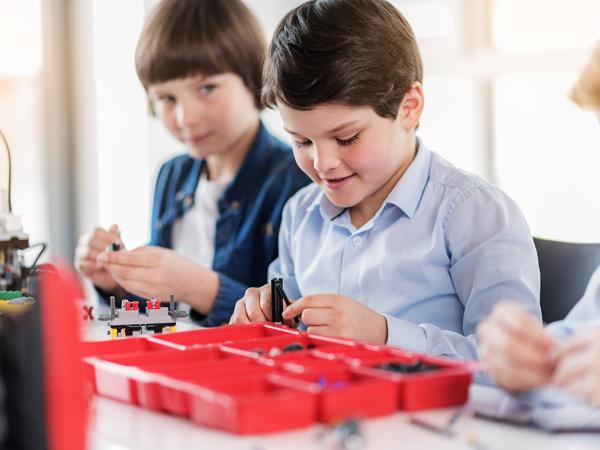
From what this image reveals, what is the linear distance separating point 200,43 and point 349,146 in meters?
0.62

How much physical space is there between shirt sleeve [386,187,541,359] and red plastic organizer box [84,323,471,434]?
0.20 m

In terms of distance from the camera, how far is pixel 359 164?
4.23 ft

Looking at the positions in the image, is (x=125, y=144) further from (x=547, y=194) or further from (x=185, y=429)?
(x=185, y=429)

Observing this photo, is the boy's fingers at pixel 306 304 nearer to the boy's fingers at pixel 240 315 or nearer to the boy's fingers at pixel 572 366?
the boy's fingers at pixel 240 315

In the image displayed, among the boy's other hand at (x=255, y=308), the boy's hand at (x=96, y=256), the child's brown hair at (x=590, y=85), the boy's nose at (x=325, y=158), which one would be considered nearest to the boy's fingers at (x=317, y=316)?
the boy's other hand at (x=255, y=308)

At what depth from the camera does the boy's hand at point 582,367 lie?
0.75 m

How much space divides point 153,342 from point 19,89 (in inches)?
92.3

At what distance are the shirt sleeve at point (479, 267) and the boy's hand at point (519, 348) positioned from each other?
320 mm

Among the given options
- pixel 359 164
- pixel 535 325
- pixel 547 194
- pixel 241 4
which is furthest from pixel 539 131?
pixel 535 325

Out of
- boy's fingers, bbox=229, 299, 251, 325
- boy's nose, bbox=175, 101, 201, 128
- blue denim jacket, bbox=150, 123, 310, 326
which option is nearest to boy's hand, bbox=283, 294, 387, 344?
boy's fingers, bbox=229, 299, 251, 325

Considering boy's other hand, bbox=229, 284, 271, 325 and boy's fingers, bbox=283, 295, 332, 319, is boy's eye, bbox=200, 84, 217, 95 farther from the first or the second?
boy's fingers, bbox=283, 295, 332, 319

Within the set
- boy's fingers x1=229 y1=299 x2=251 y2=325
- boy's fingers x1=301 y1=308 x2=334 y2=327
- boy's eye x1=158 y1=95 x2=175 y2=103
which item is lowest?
boy's fingers x1=229 y1=299 x2=251 y2=325

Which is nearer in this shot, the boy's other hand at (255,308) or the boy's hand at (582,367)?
the boy's hand at (582,367)

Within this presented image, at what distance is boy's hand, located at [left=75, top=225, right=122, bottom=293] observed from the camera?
166cm
